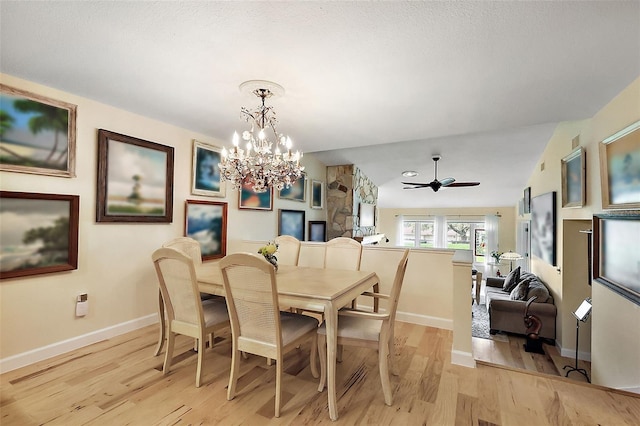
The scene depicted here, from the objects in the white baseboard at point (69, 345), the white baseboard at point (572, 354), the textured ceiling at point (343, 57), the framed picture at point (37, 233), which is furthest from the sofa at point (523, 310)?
the framed picture at point (37, 233)

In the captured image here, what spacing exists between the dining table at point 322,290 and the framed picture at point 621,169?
2048 millimetres

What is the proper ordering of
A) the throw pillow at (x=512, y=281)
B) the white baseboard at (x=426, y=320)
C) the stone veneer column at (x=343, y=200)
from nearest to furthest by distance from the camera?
the white baseboard at (x=426, y=320)
the throw pillow at (x=512, y=281)
the stone veneer column at (x=343, y=200)

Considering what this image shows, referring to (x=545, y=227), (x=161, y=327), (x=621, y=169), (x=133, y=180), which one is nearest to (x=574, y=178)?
(x=621, y=169)

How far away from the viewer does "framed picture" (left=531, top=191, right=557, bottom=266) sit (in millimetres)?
4441

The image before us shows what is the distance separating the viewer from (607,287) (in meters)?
2.63

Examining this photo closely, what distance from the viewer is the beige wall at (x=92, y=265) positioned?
7.94ft

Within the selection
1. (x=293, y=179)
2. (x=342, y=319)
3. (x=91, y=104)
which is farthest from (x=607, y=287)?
(x=91, y=104)

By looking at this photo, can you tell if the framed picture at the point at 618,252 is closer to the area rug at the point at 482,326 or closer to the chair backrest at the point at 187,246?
the area rug at the point at 482,326

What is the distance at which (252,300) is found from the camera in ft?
6.32

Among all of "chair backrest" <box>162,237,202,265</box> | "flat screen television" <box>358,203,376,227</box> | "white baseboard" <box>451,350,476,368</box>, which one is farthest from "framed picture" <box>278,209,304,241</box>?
"white baseboard" <box>451,350,476,368</box>

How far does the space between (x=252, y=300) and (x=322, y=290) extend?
50cm

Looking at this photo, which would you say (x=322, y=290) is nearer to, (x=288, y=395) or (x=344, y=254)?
(x=288, y=395)

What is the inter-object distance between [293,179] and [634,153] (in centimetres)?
262

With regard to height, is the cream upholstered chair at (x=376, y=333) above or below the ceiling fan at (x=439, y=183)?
below
